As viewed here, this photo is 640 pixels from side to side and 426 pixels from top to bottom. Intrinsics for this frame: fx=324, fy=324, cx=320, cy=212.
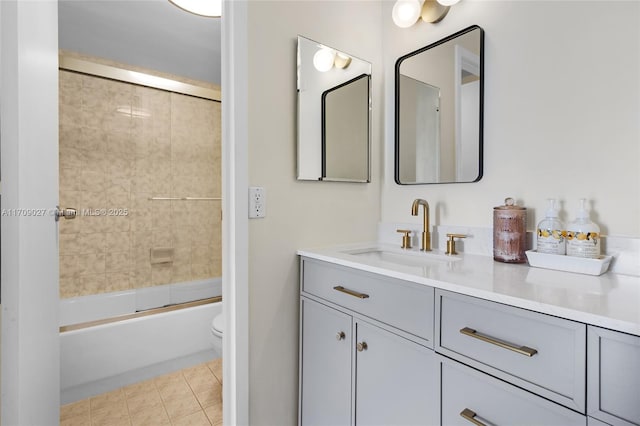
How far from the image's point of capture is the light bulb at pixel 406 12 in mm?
1536

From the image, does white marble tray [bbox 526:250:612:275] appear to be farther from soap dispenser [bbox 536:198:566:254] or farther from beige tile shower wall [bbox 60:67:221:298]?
beige tile shower wall [bbox 60:67:221:298]

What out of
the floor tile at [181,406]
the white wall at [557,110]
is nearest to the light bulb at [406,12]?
the white wall at [557,110]

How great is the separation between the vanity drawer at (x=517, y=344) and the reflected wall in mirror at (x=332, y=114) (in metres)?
0.83

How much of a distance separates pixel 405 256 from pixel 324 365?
60 cm

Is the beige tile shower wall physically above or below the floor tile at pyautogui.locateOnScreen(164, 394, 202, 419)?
above

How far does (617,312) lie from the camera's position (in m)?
0.66

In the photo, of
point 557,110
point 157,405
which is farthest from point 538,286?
point 157,405

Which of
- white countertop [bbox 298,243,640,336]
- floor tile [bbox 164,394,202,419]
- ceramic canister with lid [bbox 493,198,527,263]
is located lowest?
floor tile [bbox 164,394,202,419]

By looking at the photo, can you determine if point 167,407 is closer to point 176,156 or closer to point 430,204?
point 430,204

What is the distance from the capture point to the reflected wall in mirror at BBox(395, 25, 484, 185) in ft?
4.58

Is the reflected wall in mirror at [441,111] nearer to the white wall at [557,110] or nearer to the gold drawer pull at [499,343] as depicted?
the white wall at [557,110]

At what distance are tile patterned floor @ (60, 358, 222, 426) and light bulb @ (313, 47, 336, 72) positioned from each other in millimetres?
1820

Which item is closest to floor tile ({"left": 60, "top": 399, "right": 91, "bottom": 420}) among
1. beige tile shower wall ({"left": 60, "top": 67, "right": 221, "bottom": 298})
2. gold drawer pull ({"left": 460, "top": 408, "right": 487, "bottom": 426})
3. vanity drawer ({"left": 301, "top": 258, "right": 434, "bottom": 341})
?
beige tile shower wall ({"left": 60, "top": 67, "right": 221, "bottom": 298})

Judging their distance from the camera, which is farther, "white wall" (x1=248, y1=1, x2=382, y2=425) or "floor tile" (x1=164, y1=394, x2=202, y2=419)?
"floor tile" (x1=164, y1=394, x2=202, y2=419)
